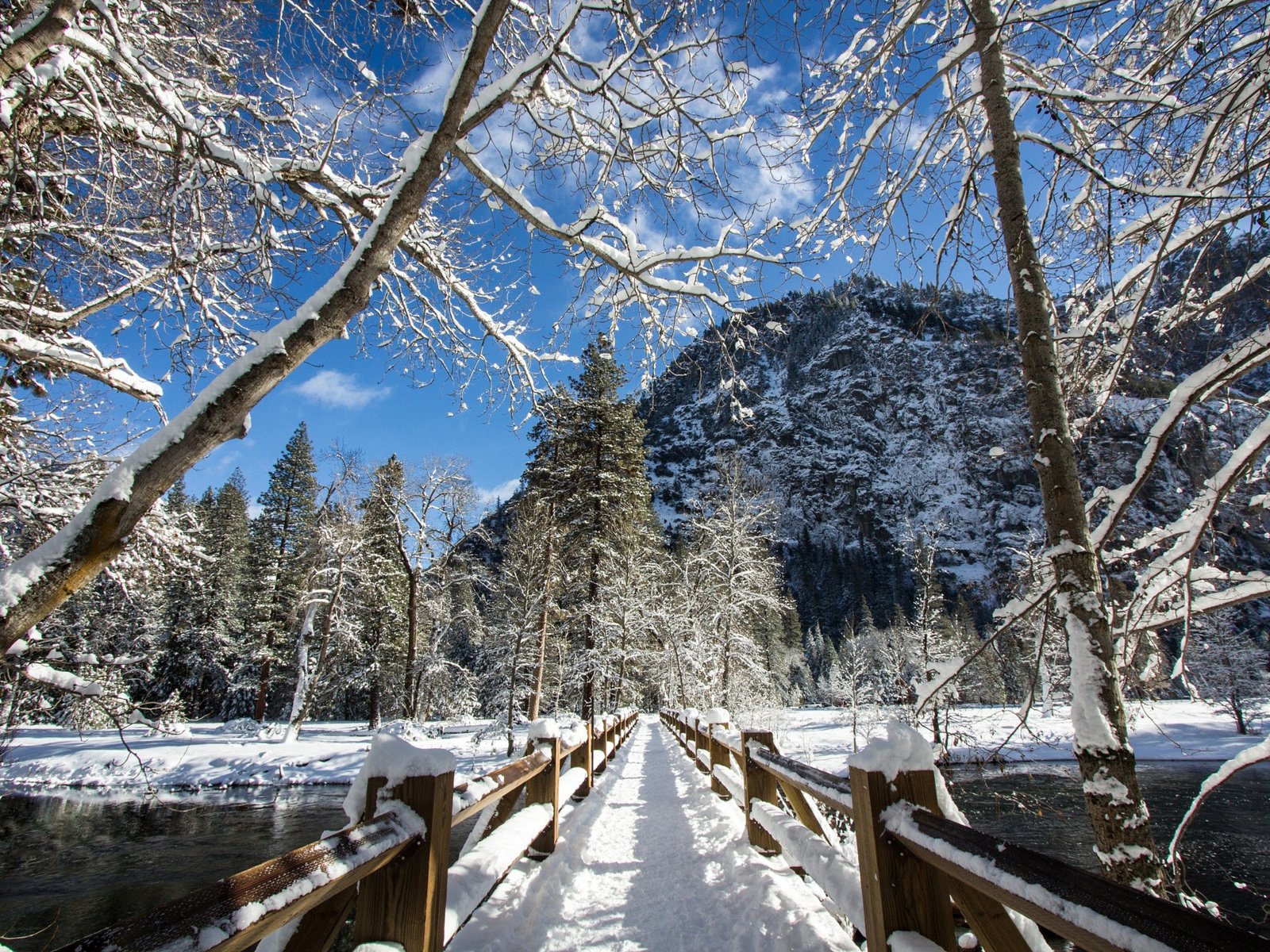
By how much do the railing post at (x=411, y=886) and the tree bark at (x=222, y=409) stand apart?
4.12 ft

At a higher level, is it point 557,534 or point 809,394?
point 809,394

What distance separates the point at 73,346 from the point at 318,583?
20087mm

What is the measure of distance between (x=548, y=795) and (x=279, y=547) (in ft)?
110

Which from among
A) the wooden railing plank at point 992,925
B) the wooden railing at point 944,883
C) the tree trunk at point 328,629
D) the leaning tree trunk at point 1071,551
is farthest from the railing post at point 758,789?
the tree trunk at point 328,629

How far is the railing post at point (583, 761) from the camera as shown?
635 cm

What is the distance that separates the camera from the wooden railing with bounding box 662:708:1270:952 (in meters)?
0.94

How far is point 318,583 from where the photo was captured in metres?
21.7

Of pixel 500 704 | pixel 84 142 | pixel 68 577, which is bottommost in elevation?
pixel 500 704

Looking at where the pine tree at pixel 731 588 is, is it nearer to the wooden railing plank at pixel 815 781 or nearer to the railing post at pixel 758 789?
the railing post at pixel 758 789

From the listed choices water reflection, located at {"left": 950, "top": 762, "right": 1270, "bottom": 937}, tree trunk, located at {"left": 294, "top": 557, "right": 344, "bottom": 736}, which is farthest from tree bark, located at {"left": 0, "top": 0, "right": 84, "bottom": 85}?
tree trunk, located at {"left": 294, "top": 557, "right": 344, "bottom": 736}

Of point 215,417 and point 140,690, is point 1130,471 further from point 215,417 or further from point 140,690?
point 140,690

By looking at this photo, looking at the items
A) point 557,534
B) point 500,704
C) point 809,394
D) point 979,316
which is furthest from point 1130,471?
point 809,394

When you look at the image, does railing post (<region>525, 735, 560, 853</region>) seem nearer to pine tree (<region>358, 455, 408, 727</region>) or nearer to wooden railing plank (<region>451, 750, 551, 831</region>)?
wooden railing plank (<region>451, 750, 551, 831</region>)

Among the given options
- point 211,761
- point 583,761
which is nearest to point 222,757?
point 211,761
